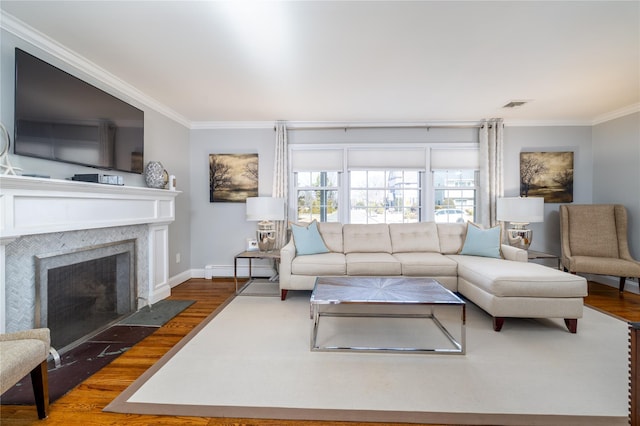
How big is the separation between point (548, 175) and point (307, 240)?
388cm

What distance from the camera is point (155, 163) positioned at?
339cm

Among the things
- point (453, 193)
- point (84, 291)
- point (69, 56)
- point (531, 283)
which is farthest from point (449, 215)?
point (69, 56)

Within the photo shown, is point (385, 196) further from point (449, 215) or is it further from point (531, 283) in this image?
point (531, 283)

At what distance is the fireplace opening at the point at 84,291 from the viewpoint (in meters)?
2.11

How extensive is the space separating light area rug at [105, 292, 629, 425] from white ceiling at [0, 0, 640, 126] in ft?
7.94

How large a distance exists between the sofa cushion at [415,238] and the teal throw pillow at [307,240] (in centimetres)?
100

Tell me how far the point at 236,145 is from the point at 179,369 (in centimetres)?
335

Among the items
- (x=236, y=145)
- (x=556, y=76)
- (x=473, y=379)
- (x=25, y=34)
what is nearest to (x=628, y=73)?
(x=556, y=76)

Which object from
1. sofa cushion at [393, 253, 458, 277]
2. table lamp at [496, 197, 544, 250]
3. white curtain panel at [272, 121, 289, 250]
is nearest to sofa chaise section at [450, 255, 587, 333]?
sofa cushion at [393, 253, 458, 277]

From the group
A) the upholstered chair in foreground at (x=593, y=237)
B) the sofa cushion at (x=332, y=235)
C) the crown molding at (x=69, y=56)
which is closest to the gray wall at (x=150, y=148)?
the crown molding at (x=69, y=56)

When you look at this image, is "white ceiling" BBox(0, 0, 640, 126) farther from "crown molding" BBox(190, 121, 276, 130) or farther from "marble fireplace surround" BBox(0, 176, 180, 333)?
"marble fireplace surround" BBox(0, 176, 180, 333)

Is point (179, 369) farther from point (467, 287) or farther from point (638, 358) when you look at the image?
point (467, 287)

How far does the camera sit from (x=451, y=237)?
154 inches

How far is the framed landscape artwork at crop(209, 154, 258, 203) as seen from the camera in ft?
14.6
